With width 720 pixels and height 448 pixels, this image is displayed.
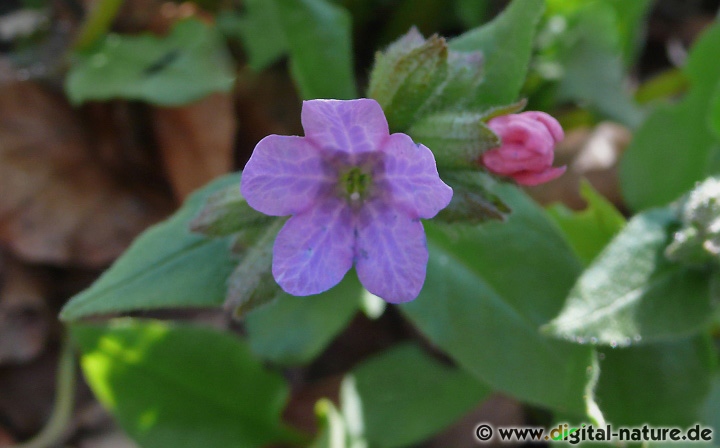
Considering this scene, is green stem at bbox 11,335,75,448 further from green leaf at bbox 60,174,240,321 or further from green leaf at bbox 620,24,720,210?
green leaf at bbox 620,24,720,210

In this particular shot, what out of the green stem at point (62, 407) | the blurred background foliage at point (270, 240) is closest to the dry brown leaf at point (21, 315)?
the blurred background foliage at point (270, 240)

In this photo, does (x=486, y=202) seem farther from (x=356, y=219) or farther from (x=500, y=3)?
(x=500, y=3)

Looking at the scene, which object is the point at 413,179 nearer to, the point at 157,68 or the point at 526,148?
the point at 526,148

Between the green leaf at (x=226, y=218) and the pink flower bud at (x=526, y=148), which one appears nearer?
the pink flower bud at (x=526, y=148)

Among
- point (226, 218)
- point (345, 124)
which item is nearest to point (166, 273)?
point (226, 218)

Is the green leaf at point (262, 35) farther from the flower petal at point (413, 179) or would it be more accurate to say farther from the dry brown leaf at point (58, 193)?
the flower petal at point (413, 179)

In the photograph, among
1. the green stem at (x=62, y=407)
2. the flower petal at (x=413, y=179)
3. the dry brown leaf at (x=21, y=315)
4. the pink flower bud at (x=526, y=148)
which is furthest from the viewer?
the dry brown leaf at (x=21, y=315)

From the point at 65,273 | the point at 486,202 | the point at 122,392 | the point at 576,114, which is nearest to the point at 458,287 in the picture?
the point at 486,202
